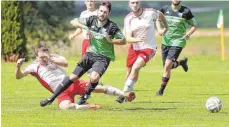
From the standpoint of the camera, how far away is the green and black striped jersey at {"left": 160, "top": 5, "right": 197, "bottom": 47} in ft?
68.1

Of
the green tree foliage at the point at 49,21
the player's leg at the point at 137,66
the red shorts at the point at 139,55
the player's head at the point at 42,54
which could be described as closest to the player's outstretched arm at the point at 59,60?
the player's head at the point at 42,54

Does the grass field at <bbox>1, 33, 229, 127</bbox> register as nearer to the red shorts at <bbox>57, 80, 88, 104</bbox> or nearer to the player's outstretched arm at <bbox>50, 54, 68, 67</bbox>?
the red shorts at <bbox>57, 80, 88, 104</bbox>

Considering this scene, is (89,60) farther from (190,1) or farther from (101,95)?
(190,1)

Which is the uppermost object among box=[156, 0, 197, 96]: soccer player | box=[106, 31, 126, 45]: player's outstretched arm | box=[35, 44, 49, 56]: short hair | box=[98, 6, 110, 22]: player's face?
box=[98, 6, 110, 22]: player's face

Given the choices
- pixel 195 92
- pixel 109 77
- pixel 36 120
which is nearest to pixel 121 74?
pixel 109 77

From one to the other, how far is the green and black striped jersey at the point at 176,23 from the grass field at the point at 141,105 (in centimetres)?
127

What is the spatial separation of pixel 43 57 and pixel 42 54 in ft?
0.28

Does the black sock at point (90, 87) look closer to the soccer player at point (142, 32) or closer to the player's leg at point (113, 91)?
the player's leg at point (113, 91)

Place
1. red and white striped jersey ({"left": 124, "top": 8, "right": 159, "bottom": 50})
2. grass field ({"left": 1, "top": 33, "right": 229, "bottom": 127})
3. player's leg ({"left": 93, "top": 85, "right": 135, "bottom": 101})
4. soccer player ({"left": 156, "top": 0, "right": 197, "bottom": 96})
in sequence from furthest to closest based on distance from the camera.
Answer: soccer player ({"left": 156, "top": 0, "right": 197, "bottom": 96}) → red and white striped jersey ({"left": 124, "top": 8, "right": 159, "bottom": 50}) → player's leg ({"left": 93, "top": 85, "right": 135, "bottom": 101}) → grass field ({"left": 1, "top": 33, "right": 229, "bottom": 127})

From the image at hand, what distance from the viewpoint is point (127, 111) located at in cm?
1616

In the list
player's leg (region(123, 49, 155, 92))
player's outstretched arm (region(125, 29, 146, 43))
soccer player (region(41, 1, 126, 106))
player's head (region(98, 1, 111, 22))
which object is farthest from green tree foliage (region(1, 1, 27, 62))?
player's head (region(98, 1, 111, 22))

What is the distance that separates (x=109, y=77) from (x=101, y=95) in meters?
6.87

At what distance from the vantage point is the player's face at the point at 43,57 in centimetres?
1620

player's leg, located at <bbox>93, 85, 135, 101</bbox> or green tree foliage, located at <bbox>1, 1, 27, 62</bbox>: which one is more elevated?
player's leg, located at <bbox>93, 85, 135, 101</bbox>
